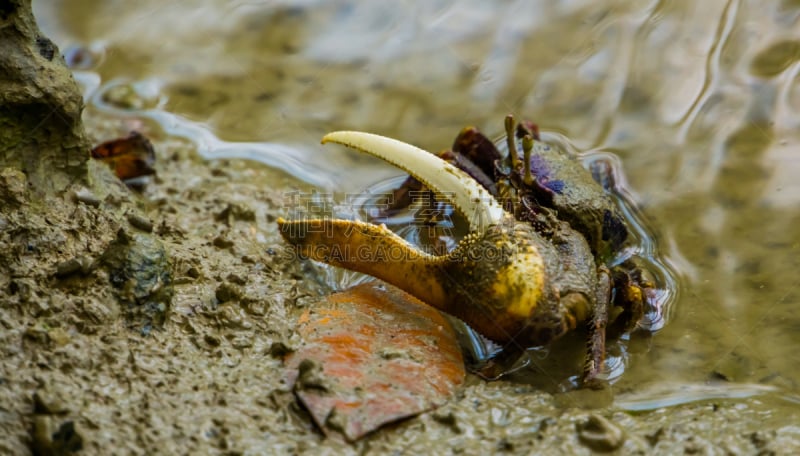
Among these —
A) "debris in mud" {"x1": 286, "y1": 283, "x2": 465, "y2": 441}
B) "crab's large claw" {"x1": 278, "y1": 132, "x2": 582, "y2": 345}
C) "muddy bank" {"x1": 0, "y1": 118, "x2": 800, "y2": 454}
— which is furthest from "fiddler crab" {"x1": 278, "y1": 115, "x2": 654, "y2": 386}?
"muddy bank" {"x1": 0, "y1": 118, "x2": 800, "y2": 454}

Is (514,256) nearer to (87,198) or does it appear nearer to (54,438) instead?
(54,438)

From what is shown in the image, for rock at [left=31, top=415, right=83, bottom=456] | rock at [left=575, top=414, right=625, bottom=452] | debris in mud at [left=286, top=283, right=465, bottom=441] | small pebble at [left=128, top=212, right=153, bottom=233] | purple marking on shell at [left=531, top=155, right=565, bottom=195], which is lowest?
rock at [left=31, top=415, right=83, bottom=456]

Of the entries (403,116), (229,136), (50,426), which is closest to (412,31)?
(403,116)

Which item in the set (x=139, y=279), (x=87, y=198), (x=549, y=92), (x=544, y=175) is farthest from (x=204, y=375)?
(x=549, y=92)

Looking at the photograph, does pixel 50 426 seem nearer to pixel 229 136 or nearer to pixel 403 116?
pixel 229 136

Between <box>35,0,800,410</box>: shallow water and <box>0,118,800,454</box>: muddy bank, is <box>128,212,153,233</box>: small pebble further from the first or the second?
<box>35,0,800,410</box>: shallow water
